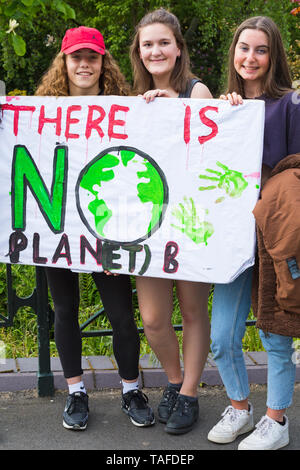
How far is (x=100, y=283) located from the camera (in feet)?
10.6

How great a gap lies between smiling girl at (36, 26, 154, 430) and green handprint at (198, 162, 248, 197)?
68cm

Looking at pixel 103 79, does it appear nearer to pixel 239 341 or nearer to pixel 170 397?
pixel 239 341

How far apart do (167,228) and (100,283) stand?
0.47m

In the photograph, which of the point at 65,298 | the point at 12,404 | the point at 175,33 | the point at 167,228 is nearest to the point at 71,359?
the point at 65,298

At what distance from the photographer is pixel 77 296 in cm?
331

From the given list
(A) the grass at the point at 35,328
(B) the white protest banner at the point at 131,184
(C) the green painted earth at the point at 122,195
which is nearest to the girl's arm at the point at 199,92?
(B) the white protest banner at the point at 131,184

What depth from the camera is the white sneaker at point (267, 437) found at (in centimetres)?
296

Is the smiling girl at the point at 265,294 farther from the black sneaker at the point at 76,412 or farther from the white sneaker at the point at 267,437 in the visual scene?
the black sneaker at the point at 76,412

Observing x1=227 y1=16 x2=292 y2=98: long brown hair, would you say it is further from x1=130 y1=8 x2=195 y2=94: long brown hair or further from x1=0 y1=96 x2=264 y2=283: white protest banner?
x1=130 y1=8 x2=195 y2=94: long brown hair

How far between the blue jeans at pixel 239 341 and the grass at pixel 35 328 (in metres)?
1.16

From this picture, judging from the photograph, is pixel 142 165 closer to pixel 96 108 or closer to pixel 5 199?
pixel 96 108

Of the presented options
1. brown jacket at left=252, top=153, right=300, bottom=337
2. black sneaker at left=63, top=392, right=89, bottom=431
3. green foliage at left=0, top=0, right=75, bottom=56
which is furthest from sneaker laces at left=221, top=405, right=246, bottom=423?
green foliage at left=0, top=0, right=75, bottom=56

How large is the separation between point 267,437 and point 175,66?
6.09 feet

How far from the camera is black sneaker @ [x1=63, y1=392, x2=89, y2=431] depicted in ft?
10.6
